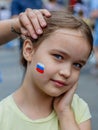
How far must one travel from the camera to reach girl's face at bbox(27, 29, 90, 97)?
2.03 metres

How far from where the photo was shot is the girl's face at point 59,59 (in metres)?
2.03

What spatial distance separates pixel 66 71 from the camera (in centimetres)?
203

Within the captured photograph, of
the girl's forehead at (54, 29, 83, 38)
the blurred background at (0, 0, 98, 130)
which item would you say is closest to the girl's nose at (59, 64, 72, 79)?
the girl's forehead at (54, 29, 83, 38)

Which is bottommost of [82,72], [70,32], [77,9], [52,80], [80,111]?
[82,72]

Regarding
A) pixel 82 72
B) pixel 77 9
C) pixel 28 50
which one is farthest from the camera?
pixel 77 9

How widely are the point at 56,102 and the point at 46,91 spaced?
0.15 m

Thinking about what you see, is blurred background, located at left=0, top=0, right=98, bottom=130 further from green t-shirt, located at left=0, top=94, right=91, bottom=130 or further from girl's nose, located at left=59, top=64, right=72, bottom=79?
girl's nose, located at left=59, top=64, right=72, bottom=79

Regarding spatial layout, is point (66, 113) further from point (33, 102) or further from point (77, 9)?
point (77, 9)

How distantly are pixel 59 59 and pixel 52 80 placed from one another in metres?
0.10

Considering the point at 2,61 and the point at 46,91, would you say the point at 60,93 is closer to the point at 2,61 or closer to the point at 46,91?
the point at 46,91

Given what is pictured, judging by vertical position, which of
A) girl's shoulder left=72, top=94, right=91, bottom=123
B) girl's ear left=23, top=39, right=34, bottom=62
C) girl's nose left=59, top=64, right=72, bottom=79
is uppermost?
girl's ear left=23, top=39, right=34, bottom=62

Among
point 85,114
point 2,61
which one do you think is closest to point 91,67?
point 2,61

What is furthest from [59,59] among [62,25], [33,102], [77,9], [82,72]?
[77,9]

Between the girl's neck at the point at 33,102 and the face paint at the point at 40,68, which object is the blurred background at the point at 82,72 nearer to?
the girl's neck at the point at 33,102
